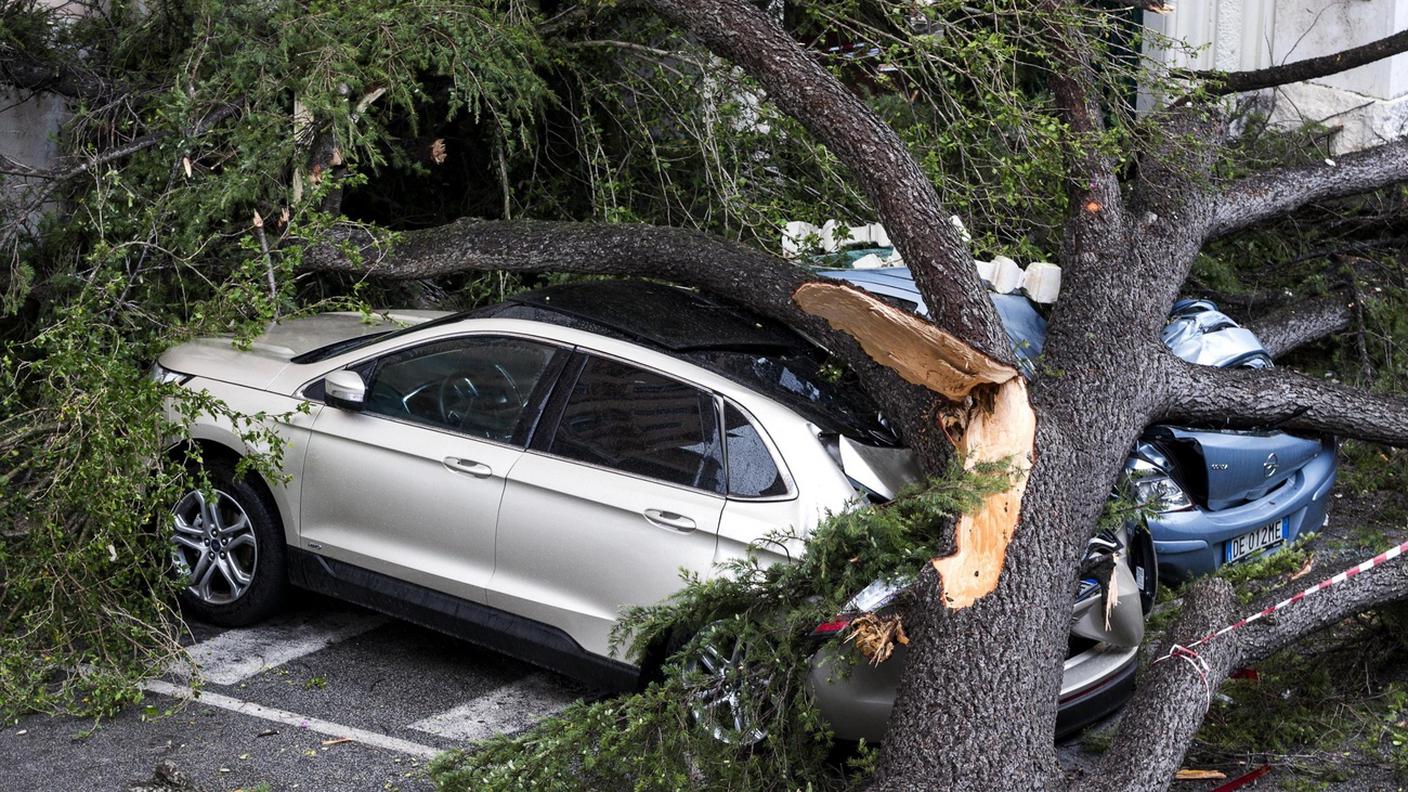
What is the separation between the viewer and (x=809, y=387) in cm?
530

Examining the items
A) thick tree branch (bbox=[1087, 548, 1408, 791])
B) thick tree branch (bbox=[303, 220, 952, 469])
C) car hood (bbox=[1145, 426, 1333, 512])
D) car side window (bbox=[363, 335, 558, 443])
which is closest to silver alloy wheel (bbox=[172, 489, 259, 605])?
car side window (bbox=[363, 335, 558, 443])

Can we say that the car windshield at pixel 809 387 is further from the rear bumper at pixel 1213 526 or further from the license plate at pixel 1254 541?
the license plate at pixel 1254 541

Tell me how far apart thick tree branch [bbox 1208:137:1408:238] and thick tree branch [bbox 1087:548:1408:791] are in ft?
7.83

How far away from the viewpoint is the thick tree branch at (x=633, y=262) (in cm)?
520

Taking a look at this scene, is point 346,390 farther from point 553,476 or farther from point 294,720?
point 294,720

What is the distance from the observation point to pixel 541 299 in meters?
5.62

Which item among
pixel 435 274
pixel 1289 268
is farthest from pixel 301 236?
pixel 1289 268

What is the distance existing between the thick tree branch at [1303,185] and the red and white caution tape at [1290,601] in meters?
2.21

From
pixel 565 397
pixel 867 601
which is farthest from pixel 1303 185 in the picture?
pixel 565 397

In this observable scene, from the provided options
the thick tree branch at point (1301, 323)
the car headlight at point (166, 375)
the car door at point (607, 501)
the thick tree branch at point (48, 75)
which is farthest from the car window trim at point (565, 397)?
the thick tree branch at point (1301, 323)

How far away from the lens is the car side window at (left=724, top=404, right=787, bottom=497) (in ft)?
15.7

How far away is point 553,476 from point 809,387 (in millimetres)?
995

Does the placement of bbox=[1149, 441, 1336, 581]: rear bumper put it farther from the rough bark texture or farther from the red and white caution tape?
the red and white caution tape

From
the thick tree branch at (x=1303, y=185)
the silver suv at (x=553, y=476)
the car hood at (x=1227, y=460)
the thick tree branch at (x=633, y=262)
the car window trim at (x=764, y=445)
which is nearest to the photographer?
the car window trim at (x=764, y=445)
